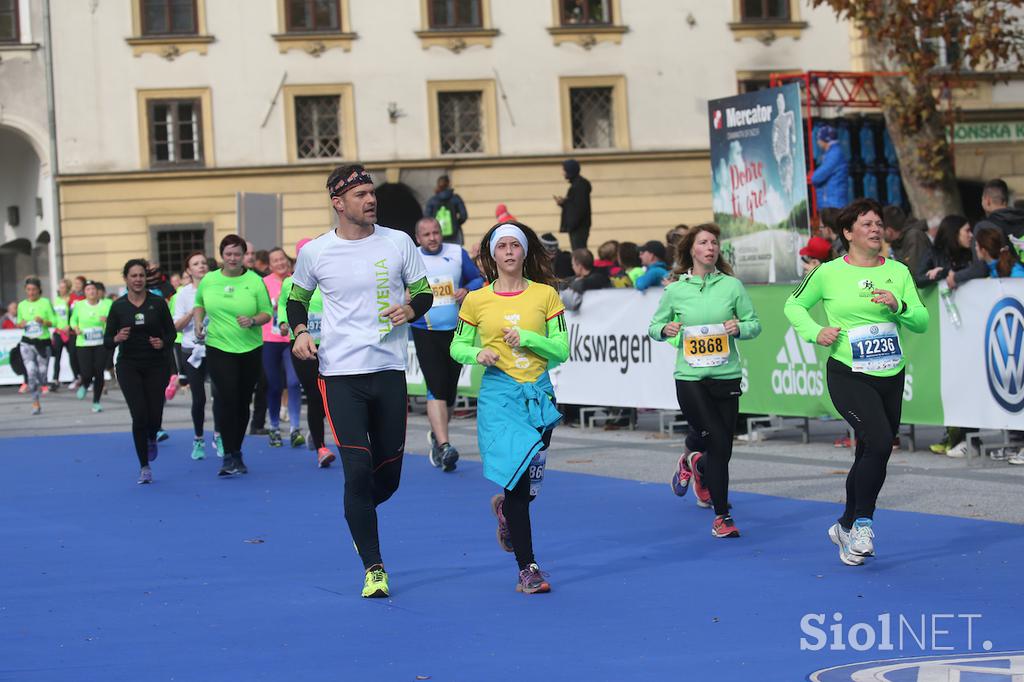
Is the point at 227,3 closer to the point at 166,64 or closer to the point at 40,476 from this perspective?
the point at 166,64

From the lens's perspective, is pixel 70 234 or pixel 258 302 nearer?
pixel 258 302

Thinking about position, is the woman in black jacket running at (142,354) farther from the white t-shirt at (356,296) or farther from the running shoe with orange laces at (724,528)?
the running shoe with orange laces at (724,528)

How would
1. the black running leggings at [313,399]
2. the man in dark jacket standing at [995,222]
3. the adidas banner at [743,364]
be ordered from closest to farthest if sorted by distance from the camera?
the man in dark jacket standing at [995,222], the adidas banner at [743,364], the black running leggings at [313,399]

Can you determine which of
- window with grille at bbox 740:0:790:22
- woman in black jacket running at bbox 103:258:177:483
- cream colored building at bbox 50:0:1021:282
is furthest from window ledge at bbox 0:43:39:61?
woman in black jacket running at bbox 103:258:177:483

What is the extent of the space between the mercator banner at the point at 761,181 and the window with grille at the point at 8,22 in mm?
21072

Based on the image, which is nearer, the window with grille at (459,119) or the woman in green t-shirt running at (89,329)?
the woman in green t-shirt running at (89,329)

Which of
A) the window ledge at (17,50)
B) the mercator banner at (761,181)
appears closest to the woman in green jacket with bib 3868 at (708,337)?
the mercator banner at (761,181)

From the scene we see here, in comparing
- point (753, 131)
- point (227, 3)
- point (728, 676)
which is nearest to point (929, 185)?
point (753, 131)

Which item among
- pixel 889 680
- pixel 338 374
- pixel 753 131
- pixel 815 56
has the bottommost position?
pixel 889 680

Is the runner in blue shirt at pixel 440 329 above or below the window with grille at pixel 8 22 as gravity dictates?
below

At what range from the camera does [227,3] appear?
39.7 m

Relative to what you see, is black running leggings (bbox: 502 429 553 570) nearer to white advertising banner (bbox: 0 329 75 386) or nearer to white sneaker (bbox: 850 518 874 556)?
white sneaker (bbox: 850 518 874 556)

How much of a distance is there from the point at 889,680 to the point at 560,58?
1421 inches

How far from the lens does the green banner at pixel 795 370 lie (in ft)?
43.2
